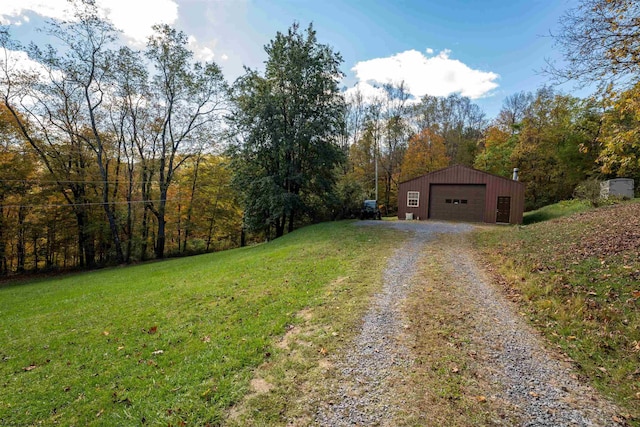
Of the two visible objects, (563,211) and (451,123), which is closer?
(563,211)

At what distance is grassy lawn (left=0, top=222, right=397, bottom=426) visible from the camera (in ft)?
10.1

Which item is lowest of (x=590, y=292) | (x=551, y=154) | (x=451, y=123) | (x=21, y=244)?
(x=21, y=244)

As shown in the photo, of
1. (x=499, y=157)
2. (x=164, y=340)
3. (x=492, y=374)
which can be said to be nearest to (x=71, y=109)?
(x=164, y=340)

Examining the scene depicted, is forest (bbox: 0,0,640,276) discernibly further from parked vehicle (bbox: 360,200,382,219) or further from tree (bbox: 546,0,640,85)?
tree (bbox: 546,0,640,85)

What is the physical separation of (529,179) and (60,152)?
3498 cm

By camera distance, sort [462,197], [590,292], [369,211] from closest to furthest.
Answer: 1. [590,292]
2. [462,197]
3. [369,211]

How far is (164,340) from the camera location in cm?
456

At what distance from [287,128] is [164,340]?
15.3 meters

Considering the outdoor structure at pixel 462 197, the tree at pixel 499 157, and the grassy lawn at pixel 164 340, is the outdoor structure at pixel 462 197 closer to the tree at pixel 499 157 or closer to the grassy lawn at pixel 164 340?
the tree at pixel 499 157

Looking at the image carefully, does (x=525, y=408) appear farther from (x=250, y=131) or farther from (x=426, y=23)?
(x=250, y=131)

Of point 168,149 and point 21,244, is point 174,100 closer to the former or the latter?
point 168,149

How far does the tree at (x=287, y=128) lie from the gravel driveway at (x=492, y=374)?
44.8ft

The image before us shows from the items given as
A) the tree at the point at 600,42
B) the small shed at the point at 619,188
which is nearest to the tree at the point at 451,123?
the small shed at the point at 619,188

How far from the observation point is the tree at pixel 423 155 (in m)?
29.1
